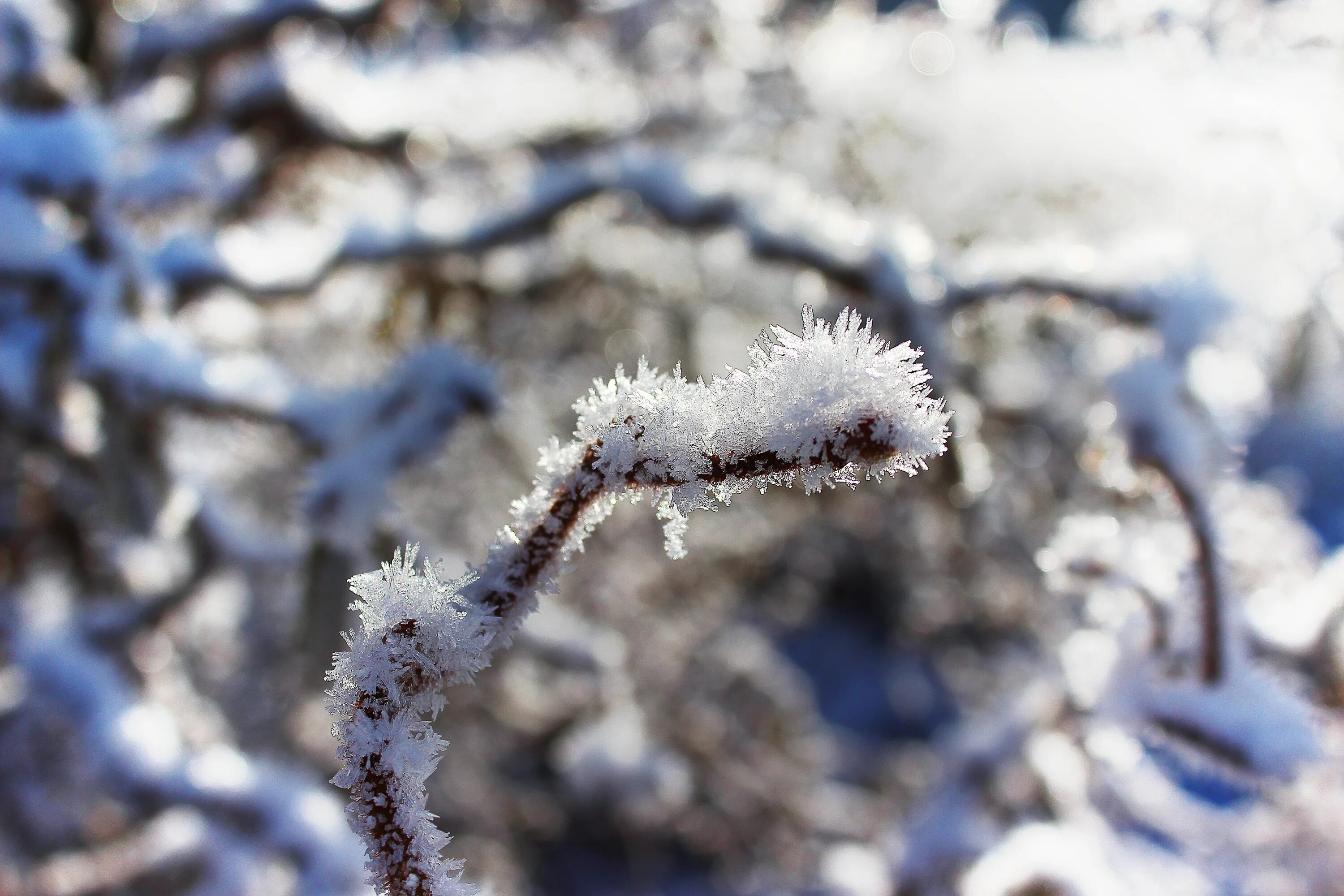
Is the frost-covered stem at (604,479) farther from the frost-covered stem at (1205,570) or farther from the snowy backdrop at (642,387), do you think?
the frost-covered stem at (1205,570)

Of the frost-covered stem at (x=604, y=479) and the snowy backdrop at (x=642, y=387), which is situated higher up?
the snowy backdrop at (x=642, y=387)

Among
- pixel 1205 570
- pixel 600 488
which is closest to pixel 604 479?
pixel 600 488

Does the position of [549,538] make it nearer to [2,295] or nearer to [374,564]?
[374,564]

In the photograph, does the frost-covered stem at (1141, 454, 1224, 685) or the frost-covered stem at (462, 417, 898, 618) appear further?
the frost-covered stem at (1141, 454, 1224, 685)

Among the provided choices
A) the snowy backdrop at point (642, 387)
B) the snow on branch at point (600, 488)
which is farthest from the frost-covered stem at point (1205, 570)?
the snow on branch at point (600, 488)

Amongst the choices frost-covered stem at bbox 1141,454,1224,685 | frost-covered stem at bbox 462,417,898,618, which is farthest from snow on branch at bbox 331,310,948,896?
frost-covered stem at bbox 1141,454,1224,685

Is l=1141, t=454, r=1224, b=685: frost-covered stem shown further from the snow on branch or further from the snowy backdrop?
the snow on branch

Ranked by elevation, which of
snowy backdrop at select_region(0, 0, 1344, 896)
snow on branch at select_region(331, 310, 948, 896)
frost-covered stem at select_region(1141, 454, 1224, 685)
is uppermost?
snowy backdrop at select_region(0, 0, 1344, 896)

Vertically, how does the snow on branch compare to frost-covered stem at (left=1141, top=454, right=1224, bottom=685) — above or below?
below
